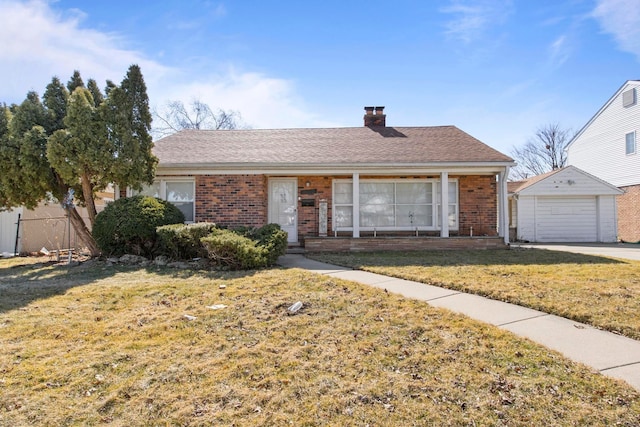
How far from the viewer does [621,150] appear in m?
19.5

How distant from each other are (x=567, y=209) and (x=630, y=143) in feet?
22.1

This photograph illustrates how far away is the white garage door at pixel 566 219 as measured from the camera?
16.1 m

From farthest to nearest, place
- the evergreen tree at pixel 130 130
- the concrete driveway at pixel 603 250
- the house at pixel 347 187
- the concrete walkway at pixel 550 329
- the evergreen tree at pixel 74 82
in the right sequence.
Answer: the house at pixel 347 187 < the concrete driveway at pixel 603 250 < the evergreen tree at pixel 74 82 < the evergreen tree at pixel 130 130 < the concrete walkway at pixel 550 329

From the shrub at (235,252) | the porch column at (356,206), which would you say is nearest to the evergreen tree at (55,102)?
the shrub at (235,252)

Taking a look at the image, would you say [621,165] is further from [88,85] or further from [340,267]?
[88,85]

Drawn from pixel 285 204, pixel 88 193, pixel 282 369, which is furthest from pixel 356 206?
pixel 282 369

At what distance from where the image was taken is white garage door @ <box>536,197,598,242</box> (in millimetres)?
16078

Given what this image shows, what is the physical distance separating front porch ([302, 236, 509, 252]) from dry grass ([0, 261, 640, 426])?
5459mm

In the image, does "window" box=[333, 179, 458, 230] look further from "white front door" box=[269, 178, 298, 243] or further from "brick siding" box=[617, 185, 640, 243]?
"brick siding" box=[617, 185, 640, 243]

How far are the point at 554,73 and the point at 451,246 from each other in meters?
8.12

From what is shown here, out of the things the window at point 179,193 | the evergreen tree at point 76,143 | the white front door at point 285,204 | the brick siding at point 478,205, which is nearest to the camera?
the evergreen tree at point 76,143

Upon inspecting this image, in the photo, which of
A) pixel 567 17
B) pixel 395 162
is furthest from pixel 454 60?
pixel 395 162

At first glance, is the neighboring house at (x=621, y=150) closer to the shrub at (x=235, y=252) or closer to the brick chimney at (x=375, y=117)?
the brick chimney at (x=375, y=117)

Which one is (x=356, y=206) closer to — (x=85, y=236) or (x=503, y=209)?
(x=503, y=209)
